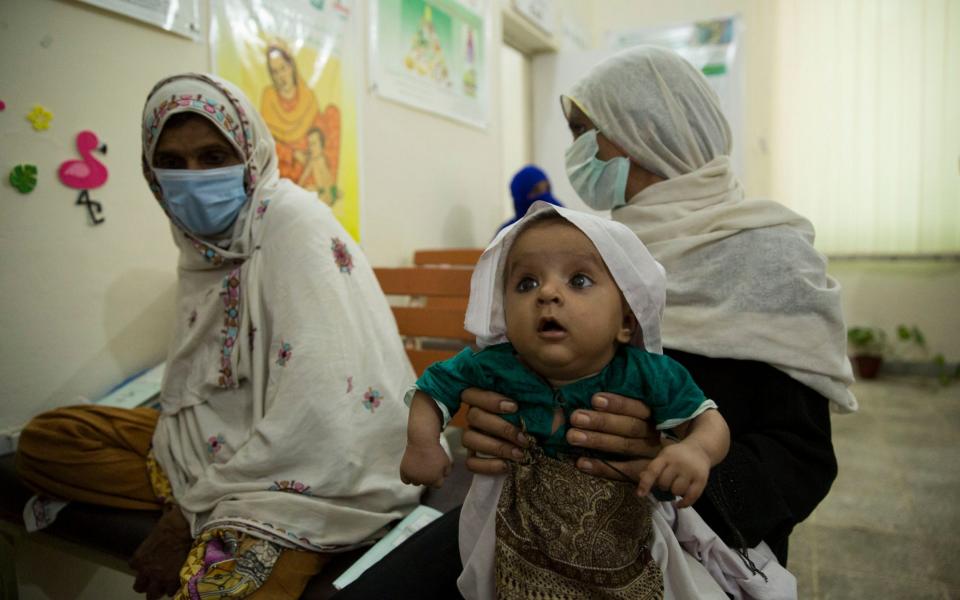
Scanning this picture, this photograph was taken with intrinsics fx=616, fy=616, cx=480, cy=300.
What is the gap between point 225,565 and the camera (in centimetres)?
118

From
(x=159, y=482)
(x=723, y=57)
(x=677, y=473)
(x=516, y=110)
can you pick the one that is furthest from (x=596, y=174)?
(x=516, y=110)

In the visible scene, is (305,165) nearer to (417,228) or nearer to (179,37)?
(179,37)

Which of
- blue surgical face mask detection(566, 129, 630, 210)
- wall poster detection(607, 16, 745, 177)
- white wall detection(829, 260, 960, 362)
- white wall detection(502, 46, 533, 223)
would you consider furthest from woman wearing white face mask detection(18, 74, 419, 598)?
white wall detection(829, 260, 960, 362)

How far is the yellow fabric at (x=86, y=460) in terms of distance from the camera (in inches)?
60.8

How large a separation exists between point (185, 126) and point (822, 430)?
1599 mm

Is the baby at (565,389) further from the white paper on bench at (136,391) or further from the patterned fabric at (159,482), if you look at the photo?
the white paper on bench at (136,391)

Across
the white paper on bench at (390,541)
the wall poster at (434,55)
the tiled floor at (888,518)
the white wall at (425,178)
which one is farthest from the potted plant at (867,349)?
the white paper on bench at (390,541)

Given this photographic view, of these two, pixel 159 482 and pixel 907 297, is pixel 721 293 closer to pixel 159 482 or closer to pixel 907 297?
pixel 159 482

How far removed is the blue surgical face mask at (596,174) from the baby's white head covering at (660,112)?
38 millimetres

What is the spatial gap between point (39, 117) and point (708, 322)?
1945 millimetres

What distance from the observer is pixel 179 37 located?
86.1 inches

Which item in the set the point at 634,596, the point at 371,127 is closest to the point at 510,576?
the point at 634,596

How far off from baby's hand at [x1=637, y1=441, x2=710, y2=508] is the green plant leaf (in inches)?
75.8

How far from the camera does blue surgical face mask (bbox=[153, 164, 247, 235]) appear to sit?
155 centimetres
